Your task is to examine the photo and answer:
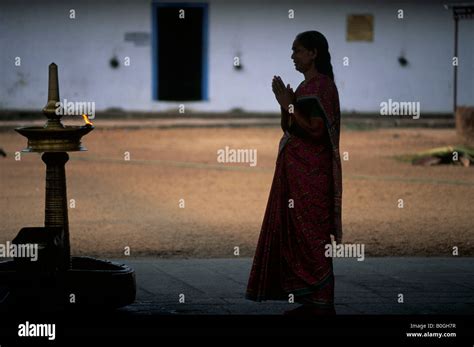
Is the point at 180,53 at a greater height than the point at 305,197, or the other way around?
the point at 180,53

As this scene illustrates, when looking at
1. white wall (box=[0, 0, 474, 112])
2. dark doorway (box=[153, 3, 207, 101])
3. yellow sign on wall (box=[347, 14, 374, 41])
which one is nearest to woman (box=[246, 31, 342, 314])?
white wall (box=[0, 0, 474, 112])

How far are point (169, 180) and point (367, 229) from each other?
4514mm

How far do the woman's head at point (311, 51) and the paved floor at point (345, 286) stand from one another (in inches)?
59.0

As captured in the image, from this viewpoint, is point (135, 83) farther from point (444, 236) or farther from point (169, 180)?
point (444, 236)

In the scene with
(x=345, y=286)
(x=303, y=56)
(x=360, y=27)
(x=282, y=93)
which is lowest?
(x=345, y=286)

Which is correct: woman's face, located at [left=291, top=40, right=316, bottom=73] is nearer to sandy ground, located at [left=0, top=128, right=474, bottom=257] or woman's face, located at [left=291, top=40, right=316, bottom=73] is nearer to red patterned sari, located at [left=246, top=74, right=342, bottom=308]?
red patterned sari, located at [left=246, top=74, right=342, bottom=308]

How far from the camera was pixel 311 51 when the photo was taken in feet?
19.9

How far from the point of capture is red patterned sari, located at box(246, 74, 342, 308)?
5.97 metres

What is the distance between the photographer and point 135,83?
→ 23172 mm

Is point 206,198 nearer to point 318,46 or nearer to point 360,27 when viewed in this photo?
point 318,46

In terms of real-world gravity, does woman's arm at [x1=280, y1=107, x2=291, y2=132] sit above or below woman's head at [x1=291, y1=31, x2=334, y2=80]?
below

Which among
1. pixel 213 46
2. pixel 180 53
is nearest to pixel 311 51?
pixel 213 46

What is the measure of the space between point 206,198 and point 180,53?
11941 mm

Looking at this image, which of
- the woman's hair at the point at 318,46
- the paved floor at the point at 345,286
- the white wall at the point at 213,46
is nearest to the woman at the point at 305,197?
the woman's hair at the point at 318,46
